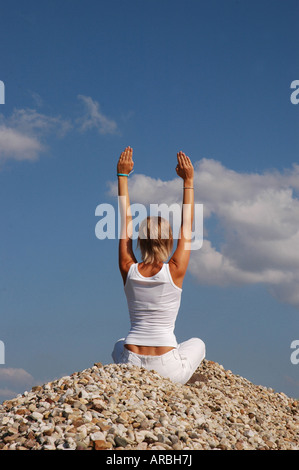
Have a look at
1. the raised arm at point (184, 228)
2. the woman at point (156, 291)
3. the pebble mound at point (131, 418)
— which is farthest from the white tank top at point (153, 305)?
Answer: the pebble mound at point (131, 418)

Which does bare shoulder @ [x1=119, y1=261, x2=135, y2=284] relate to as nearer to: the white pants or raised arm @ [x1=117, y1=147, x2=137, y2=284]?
raised arm @ [x1=117, y1=147, x2=137, y2=284]

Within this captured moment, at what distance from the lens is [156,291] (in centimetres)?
627

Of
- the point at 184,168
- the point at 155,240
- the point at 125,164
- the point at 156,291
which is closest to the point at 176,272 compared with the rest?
the point at 156,291

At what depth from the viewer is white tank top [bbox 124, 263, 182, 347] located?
6254 mm

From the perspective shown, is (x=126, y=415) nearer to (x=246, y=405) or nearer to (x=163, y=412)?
(x=163, y=412)

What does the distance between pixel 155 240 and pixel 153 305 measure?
0.83 metres

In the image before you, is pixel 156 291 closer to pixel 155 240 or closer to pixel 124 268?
pixel 124 268

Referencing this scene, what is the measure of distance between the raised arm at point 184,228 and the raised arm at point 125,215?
61cm

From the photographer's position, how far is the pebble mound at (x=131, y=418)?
180 inches

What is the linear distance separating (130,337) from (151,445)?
6.79ft

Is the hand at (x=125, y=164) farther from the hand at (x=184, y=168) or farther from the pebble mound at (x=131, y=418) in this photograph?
the pebble mound at (x=131, y=418)

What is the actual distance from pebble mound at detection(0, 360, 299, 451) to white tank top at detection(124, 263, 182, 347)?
433 mm

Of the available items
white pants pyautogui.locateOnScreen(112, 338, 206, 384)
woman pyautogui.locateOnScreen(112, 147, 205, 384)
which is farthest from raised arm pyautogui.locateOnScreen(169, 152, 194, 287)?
white pants pyautogui.locateOnScreen(112, 338, 206, 384)

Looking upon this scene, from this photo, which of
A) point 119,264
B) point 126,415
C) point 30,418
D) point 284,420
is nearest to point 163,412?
point 126,415
